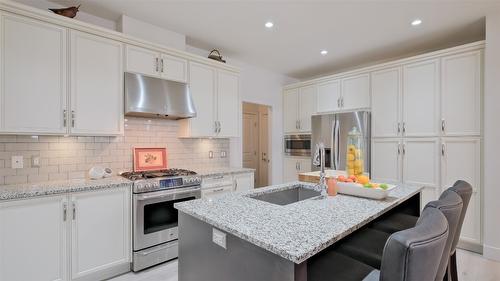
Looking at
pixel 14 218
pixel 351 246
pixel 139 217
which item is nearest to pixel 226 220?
pixel 351 246

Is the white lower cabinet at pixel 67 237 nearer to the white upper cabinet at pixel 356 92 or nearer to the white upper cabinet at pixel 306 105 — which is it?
the white upper cabinet at pixel 306 105

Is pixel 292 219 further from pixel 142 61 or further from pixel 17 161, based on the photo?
pixel 17 161

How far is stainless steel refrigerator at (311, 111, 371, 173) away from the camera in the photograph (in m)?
3.84

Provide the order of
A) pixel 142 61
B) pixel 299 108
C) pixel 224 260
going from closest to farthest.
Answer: pixel 224 260 → pixel 142 61 → pixel 299 108

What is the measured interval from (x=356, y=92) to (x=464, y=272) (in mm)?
2637

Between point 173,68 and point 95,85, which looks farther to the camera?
point 173,68

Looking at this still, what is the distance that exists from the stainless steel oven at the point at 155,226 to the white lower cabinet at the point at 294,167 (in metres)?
2.52

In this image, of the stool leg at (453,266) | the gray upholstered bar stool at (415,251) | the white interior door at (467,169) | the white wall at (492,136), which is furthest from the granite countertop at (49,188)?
the white wall at (492,136)

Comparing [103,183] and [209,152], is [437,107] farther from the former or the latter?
[103,183]

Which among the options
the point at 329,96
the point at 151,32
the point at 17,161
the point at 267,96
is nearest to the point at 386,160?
the point at 329,96

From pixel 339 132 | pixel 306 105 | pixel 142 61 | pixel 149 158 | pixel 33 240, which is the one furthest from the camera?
pixel 306 105

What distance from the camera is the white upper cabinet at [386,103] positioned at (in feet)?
11.9

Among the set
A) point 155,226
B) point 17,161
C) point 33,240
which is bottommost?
point 155,226

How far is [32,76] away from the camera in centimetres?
222
